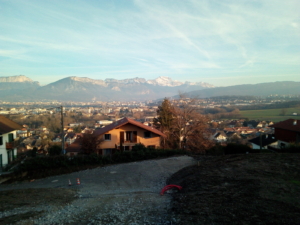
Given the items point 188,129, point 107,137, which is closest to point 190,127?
point 188,129

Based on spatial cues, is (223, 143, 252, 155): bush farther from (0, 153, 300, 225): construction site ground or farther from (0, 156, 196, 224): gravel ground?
(0, 156, 196, 224): gravel ground

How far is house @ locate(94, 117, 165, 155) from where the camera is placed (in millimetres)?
24359

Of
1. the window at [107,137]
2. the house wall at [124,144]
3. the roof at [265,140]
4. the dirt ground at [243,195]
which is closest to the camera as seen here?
the dirt ground at [243,195]

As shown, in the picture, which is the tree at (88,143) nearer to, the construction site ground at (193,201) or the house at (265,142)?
the construction site ground at (193,201)

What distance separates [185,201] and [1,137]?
24.7 metres

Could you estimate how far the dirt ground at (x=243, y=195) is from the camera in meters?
4.76

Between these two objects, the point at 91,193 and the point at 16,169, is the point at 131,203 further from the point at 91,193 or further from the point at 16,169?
the point at 16,169

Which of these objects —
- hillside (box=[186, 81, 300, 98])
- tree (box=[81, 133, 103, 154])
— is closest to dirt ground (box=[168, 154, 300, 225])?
tree (box=[81, 133, 103, 154])

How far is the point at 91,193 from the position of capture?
895 centimetres

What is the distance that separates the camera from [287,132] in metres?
Result: 25.3

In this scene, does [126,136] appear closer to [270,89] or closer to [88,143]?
[88,143]

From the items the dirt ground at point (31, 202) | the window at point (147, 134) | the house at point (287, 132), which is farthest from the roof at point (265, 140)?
the dirt ground at point (31, 202)

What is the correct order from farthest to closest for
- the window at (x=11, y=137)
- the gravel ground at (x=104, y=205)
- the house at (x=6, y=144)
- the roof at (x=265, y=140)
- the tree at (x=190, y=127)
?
1. the roof at (x=265, y=140)
2. the tree at (x=190, y=127)
3. the window at (x=11, y=137)
4. the house at (x=6, y=144)
5. the gravel ground at (x=104, y=205)

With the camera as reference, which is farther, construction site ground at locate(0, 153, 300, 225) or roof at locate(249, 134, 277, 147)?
roof at locate(249, 134, 277, 147)
